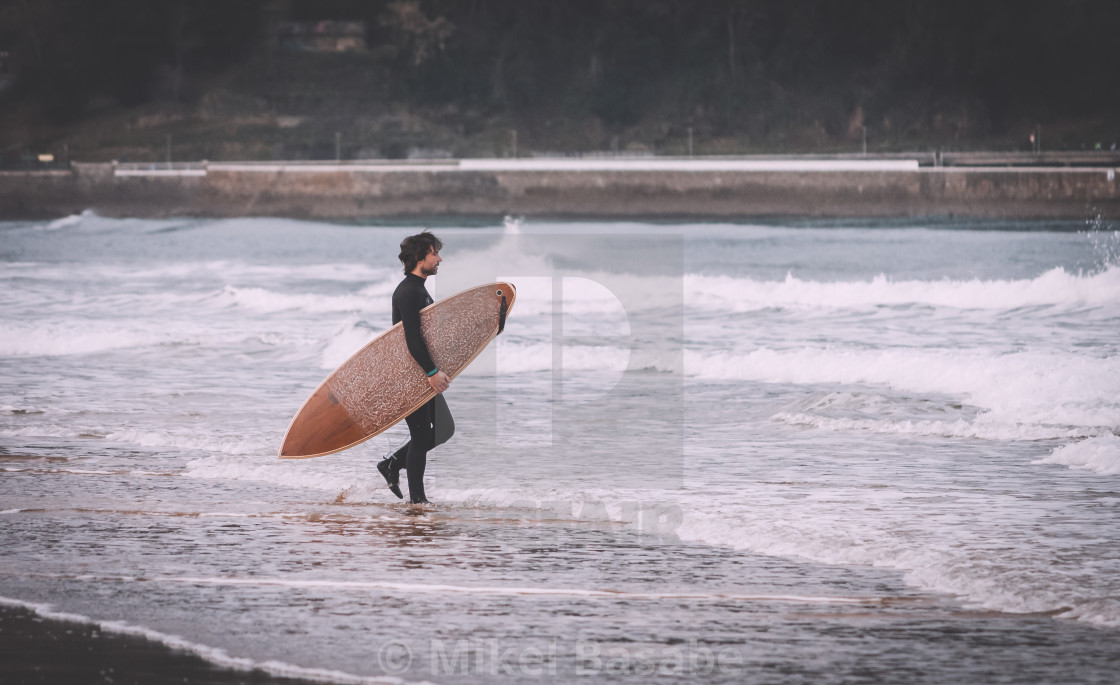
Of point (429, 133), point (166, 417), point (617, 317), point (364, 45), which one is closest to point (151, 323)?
point (617, 317)

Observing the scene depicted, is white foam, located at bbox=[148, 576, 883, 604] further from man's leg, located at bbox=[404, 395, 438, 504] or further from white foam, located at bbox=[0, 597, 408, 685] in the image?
man's leg, located at bbox=[404, 395, 438, 504]

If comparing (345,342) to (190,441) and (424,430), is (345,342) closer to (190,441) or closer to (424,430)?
(190,441)

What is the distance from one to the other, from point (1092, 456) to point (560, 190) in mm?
49581

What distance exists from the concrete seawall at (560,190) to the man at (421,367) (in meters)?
45.5

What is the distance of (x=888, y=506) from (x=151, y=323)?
15.3 metres

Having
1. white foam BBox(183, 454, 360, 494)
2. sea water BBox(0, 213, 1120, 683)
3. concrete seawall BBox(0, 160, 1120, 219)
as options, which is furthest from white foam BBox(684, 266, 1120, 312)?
concrete seawall BBox(0, 160, 1120, 219)

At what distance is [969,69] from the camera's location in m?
72.2

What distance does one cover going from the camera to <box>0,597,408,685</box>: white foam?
3.87 meters

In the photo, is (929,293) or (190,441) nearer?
(190,441)

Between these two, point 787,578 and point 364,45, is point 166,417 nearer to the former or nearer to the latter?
point 787,578

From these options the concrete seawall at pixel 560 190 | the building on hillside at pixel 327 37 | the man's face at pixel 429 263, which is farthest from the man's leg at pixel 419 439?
the building on hillside at pixel 327 37

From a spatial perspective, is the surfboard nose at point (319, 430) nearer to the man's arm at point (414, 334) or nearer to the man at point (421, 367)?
the man at point (421, 367)

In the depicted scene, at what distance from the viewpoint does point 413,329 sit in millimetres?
6090

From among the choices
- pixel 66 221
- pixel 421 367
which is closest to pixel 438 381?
pixel 421 367
